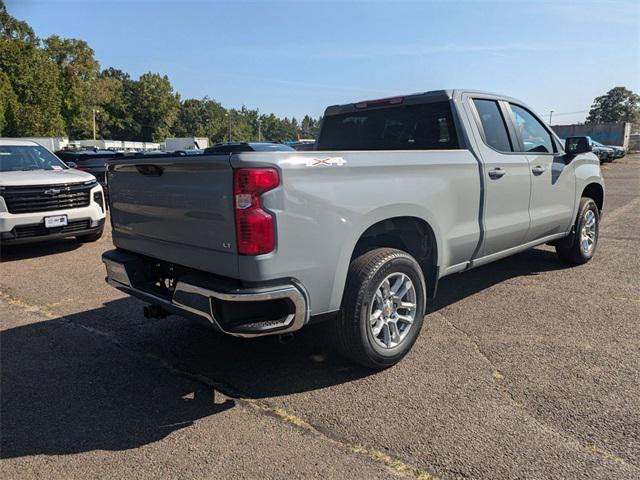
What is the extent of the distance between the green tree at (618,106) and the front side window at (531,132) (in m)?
103

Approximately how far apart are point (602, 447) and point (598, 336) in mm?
1655

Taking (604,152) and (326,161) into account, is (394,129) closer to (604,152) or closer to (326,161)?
(326,161)

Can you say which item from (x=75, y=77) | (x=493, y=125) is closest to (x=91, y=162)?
(x=493, y=125)

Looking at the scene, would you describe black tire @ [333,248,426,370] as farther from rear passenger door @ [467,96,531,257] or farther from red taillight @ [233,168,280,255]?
rear passenger door @ [467,96,531,257]

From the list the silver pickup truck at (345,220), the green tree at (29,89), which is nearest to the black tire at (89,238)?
the silver pickup truck at (345,220)

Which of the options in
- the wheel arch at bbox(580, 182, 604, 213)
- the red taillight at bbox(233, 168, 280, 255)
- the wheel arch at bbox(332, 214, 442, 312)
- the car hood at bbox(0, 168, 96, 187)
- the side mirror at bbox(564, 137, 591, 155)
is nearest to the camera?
the red taillight at bbox(233, 168, 280, 255)

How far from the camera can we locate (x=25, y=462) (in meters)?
2.56

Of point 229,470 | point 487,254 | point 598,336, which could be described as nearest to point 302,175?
point 229,470

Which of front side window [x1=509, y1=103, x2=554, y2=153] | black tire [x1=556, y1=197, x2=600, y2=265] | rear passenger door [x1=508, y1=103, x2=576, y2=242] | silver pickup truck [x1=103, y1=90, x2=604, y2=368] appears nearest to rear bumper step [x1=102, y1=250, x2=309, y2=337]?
silver pickup truck [x1=103, y1=90, x2=604, y2=368]

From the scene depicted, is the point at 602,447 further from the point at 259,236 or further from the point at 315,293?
the point at 259,236

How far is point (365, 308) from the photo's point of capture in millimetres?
3213

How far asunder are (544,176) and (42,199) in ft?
22.0

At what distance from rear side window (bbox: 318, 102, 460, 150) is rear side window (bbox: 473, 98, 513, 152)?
399mm

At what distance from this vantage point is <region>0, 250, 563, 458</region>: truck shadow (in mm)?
2836
